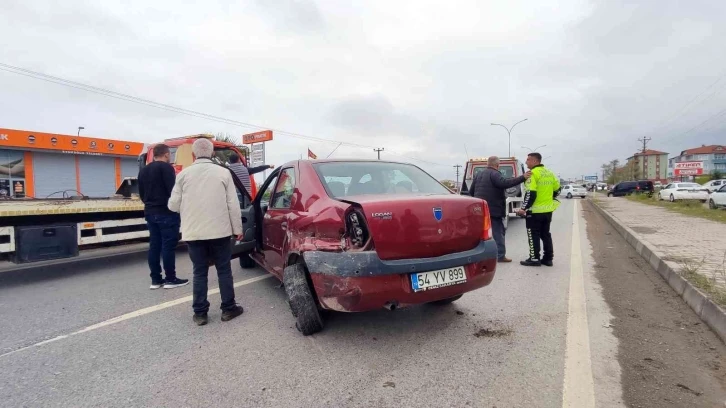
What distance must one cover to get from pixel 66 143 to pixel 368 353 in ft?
82.9

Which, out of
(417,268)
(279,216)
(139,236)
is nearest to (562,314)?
(417,268)

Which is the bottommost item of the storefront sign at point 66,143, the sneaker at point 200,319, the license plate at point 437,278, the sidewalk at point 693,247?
the sneaker at point 200,319

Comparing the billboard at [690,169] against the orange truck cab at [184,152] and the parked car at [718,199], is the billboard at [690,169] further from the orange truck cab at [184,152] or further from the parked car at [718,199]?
the orange truck cab at [184,152]

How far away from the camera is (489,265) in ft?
10.5

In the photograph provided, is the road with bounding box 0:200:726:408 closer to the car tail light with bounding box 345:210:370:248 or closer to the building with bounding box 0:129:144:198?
the car tail light with bounding box 345:210:370:248

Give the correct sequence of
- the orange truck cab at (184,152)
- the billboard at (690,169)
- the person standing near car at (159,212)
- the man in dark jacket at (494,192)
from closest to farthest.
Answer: the person standing near car at (159,212) < the man in dark jacket at (494,192) < the orange truck cab at (184,152) < the billboard at (690,169)

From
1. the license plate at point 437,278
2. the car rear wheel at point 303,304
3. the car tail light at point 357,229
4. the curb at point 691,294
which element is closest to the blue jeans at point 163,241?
the car rear wheel at point 303,304

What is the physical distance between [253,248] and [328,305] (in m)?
2.26

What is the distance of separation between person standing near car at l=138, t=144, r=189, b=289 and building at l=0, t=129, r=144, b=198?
716 inches

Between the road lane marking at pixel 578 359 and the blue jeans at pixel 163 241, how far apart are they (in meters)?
Answer: 4.40

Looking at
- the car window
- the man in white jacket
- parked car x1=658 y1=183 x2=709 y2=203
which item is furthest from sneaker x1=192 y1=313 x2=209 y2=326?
parked car x1=658 y1=183 x2=709 y2=203

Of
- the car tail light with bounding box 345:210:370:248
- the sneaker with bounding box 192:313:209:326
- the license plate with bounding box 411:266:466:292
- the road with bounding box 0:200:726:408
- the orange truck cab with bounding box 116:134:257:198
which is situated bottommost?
the road with bounding box 0:200:726:408

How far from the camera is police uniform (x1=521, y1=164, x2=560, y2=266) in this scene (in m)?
5.74

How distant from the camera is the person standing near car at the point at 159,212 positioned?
466cm
